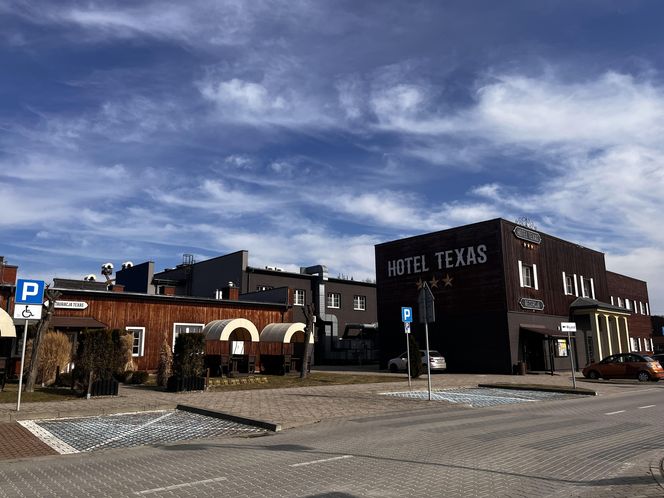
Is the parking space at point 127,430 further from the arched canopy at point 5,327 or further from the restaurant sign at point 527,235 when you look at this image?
the restaurant sign at point 527,235

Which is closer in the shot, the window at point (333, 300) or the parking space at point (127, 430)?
the parking space at point (127, 430)

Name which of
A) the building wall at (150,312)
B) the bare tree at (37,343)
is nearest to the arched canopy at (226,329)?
the building wall at (150,312)

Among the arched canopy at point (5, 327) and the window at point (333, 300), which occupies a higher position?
the window at point (333, 300)

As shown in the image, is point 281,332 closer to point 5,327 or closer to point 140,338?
point 140,338

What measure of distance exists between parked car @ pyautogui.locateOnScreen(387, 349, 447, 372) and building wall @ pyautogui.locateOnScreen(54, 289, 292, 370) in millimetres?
9997

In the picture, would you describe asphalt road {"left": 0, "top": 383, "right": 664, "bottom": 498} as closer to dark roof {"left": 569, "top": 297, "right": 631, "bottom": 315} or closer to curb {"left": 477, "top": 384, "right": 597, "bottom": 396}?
curb {"left": 477, "top": 384, "right": 597, "bottom": 396}

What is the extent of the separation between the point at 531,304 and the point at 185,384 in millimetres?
23349

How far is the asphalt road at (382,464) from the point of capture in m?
6.52

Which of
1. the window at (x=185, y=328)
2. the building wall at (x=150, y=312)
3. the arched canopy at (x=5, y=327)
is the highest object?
the building wall at (x=150, y=312)

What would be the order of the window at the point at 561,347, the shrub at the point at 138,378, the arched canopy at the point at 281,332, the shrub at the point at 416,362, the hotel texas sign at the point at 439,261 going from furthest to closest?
1. the window at the point at 561,347
2. the hotel texas sign at the point at 439,261
3. the arched canopy at the point at 281,332
4. the shrub at the point at 416,362
5. the shrub at the point at 138,378

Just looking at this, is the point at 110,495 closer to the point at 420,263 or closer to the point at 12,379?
the point at 12,379

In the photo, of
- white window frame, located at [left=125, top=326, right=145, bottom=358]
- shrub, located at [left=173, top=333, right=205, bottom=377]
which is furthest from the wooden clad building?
shrub, located at [left=173, top=333, right=205, bottom=377]

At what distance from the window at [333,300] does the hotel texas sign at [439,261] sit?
12466 mm

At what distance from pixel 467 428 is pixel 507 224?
2439 cm
